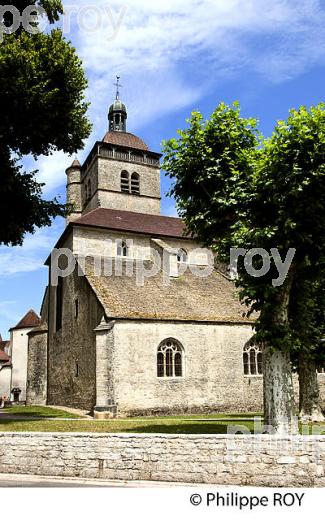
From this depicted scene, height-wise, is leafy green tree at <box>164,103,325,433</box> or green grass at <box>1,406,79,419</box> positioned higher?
leafy green tree at <box>164,103,325,433</box>

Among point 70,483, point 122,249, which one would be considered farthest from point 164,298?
point 70,483

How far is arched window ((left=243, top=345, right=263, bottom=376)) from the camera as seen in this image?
25781 millimetres

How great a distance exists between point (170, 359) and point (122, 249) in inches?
421

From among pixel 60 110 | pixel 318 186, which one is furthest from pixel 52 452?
pixel 60 110

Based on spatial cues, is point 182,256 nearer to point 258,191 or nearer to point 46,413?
point 46,413

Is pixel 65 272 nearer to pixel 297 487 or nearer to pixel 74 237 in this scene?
pixel 74 237

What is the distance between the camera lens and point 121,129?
1909 inches

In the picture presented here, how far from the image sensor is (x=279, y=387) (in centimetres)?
1169

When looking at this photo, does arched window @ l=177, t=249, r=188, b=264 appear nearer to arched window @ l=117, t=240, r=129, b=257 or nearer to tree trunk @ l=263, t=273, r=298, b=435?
arched window @ l=117, t=240, r=129, b=257

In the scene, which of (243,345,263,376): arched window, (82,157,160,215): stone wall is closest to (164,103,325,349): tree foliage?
(243,345,263,376): arched window

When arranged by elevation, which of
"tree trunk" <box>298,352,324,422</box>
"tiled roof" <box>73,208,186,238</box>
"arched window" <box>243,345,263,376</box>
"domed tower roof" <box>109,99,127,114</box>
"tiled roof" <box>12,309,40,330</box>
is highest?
"domed tower roof" <box>109,99,127,114</box>

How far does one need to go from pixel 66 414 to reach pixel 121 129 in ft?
110

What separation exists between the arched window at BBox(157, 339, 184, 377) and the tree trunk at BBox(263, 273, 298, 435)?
12.0 m

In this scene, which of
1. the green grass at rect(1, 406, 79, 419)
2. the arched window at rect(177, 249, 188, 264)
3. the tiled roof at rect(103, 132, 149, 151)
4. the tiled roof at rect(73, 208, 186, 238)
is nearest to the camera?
Answer: the green grass at rect(1, 406, 79, 419)
